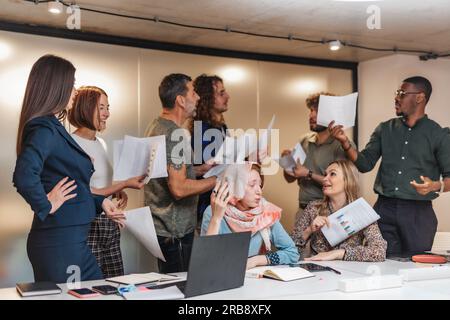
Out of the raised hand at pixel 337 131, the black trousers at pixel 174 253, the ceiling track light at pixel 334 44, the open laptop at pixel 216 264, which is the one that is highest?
the ceiling track light at pixel 334 44

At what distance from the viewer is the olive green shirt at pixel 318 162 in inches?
158

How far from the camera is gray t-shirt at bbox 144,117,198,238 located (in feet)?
10.0

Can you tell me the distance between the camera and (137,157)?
3131mm

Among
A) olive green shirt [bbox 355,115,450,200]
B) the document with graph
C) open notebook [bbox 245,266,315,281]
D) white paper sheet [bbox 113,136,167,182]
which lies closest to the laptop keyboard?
open notebook [bbox 245,266,315,281]

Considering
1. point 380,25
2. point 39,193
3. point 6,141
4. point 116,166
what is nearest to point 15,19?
point 6,141

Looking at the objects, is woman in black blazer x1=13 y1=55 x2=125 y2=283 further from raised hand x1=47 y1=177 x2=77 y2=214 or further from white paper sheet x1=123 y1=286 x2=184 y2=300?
white paper sheet x1=123 y1=286 x2=184 y2=300

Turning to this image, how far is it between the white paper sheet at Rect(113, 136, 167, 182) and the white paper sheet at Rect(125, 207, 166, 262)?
0.32 m

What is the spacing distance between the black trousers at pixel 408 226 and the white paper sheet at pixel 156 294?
2.02 meters

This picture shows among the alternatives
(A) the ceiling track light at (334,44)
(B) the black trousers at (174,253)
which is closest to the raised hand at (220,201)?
(B) the black trousers at (174,253)

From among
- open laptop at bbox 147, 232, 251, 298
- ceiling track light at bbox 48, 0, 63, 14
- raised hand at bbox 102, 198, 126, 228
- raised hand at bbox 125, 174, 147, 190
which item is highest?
ceiling track light at bbox 48, 0, 63, 14

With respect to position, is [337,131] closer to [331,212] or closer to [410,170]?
[410,170]

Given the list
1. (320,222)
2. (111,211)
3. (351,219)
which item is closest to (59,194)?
(111,211)

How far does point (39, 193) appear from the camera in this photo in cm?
214

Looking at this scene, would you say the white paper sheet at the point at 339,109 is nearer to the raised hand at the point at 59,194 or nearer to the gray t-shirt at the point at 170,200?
the gray t-shirt at the point at 170,200
